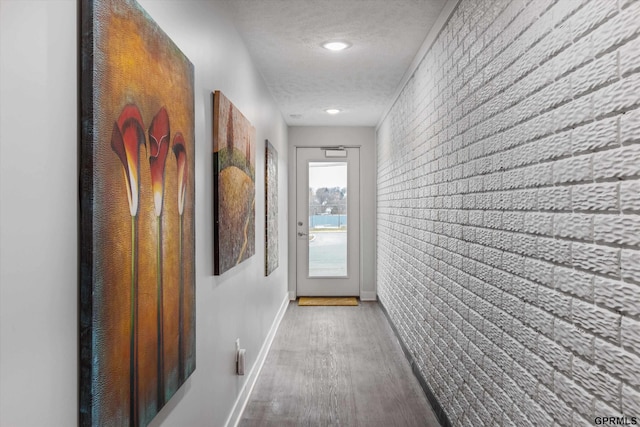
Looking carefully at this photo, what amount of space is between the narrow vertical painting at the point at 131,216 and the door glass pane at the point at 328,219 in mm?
4700

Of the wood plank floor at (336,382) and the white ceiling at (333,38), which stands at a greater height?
the white ceiling at (333,38)

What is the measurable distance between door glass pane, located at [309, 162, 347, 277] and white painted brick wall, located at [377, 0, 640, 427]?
3549 millimetres

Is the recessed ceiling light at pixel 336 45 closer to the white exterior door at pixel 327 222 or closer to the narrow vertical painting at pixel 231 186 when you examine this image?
the narrow vertical painting at pixel 231 186

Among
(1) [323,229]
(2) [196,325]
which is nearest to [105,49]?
(2) [196,325]

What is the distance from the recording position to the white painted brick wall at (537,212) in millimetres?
1050

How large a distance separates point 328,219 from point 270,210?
228cm

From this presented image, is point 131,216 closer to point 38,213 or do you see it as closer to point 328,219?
point 38,213

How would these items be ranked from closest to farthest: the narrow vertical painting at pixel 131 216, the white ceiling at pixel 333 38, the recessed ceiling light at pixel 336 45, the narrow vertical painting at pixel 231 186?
the narrow vertical painting at pixel 131 216
the narrow vertical painting at pixel 231 186
the white ceiling at pixel 333 38
the recessed ceiling light at pixel 336 45

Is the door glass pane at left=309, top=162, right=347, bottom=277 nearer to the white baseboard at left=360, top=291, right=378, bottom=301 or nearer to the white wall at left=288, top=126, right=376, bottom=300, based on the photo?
the white wall at left=288, top=126, right=376, bottom=300

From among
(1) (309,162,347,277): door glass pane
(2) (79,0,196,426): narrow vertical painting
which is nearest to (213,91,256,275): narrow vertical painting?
(2) (79,0,196,426): narrow vertical painting

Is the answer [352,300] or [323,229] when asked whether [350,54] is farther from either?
[352,300]

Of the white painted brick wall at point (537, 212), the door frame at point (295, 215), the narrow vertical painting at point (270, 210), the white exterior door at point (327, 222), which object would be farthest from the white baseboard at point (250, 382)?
the white exterior door at point (327, 222)

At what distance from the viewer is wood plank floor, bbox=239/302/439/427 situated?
A: 2.75 meters

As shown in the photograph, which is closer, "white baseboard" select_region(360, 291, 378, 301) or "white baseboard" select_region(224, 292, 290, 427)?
"white baseboard" select_region(224, 292, 290, 427)
